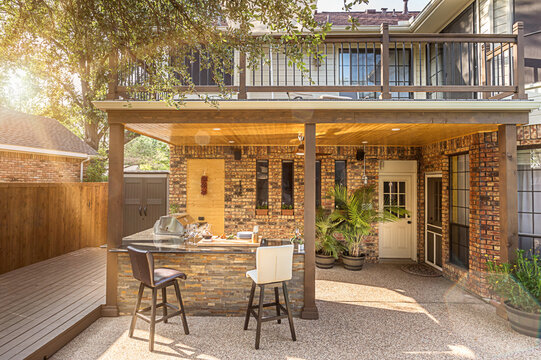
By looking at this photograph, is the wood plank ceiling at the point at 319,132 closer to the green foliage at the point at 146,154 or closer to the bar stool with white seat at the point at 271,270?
the bar stool with white seat at the point at 271,270

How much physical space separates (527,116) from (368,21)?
590 centimetres

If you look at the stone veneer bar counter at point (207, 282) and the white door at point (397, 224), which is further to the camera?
the white door at point (397, 224)

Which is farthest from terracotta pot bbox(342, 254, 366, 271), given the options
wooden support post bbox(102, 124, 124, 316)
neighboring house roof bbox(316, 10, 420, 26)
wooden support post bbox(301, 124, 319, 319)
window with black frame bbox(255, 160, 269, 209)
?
neighboring house roof bbox(316, 10, 420, 26)

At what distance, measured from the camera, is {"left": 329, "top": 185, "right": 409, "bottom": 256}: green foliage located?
20.8 feet

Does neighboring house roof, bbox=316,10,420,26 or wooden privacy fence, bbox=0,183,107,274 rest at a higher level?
neighboring house roof, bbox=316,10,420,26

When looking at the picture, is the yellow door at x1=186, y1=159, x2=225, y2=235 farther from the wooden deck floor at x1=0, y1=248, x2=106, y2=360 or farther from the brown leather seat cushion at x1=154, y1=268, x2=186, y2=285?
the brown leather seat cushion at x1=154, y1=268, x2=186, y2=285

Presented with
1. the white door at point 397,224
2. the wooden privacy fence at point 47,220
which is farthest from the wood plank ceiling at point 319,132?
the wooden privacy fence at point 47,220

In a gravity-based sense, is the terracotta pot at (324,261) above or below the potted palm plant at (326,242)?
below

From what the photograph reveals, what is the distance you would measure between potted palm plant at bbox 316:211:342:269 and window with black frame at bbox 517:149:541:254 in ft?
10.5

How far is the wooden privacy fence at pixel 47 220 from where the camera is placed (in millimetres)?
5684

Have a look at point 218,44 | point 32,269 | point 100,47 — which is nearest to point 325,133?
point 218,44

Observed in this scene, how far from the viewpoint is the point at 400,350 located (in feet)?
11.3

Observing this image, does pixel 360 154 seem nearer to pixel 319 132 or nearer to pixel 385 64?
pixel 319 132

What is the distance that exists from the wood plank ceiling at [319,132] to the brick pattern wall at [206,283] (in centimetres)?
208
